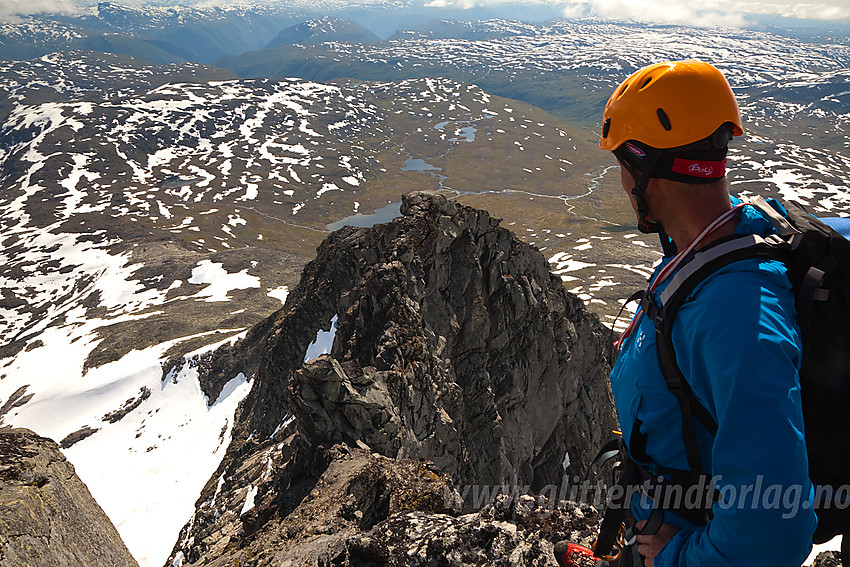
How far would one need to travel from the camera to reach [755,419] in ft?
8.98

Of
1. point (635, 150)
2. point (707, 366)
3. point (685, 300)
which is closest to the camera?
point (707, 366)

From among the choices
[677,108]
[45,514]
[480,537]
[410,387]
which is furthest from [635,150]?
[410,387]

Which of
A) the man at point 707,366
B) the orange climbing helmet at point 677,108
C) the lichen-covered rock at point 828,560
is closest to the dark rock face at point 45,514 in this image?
the man at point 707,366

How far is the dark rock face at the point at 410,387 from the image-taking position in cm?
1562

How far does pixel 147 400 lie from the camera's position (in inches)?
2025

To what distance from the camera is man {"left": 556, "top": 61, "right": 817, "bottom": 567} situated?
9.00ft

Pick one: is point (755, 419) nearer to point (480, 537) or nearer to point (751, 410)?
point (751, 410)

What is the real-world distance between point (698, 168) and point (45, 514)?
38.0 feet

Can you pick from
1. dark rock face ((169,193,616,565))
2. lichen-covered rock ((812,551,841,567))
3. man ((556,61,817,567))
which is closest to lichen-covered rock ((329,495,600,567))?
dark rock face ((169,193,616,565))

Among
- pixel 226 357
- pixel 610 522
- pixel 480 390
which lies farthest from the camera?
pixel 226 357

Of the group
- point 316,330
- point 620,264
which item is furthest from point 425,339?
point 620,264

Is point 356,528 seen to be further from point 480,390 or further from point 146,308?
point 146,308

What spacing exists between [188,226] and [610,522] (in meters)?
184

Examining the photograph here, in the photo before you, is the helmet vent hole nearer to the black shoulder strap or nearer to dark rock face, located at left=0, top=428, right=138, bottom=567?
the black shoulder strap
